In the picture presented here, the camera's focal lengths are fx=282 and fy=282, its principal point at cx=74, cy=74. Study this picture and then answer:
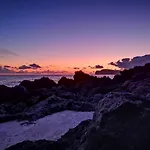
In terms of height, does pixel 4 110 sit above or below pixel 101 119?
below

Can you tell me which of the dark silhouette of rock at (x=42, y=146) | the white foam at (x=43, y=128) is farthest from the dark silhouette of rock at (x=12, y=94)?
the dark silhouette of rock at (x=42, y=146)

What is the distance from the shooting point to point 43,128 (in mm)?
13188

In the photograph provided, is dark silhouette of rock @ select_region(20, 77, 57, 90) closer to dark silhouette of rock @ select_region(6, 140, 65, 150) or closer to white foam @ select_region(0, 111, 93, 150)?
white foam @ select_region(0, 111, 93, 150)

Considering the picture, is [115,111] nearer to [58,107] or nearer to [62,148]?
[62,148]

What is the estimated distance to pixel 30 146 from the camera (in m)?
9.01

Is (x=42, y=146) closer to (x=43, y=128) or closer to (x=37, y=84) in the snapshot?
(x=43, y=128)

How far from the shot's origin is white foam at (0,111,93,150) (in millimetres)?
12266

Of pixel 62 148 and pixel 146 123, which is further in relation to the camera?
pixel 62 148

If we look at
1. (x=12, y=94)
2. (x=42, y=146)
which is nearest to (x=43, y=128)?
(x=42, y=146)

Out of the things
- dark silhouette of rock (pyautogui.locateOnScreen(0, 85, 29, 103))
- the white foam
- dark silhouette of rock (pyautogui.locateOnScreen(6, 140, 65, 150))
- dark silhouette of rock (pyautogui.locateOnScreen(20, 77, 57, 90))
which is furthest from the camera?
dark silhouette of rock (pyautogui.locateOnScreen(20, 77, 57, 90))

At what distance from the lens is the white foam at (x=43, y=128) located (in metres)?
12.3

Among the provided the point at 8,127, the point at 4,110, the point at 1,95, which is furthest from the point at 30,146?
the point at 1,95

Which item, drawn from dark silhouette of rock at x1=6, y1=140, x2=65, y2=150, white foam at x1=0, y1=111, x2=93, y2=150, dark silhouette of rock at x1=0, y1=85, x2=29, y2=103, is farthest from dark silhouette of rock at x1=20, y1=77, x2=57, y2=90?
dark silhouette of rock at x1=6, y1=140, x2=65, y2=150

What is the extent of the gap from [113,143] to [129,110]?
1.09 metres
